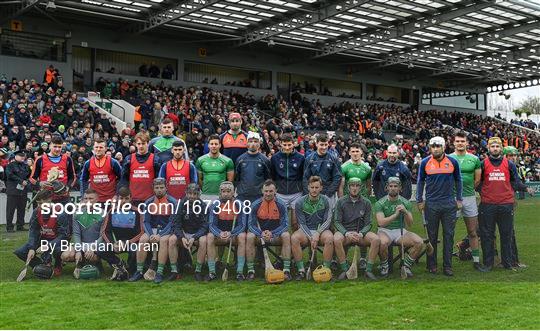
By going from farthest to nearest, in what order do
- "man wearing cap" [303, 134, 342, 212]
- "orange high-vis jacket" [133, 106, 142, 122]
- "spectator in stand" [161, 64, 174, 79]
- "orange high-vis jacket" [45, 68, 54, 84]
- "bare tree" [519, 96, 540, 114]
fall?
"bare tree" [519, 96, 540, 114], "spectator in stand" [161, 64, 174, 79], "orange high-vis jacket" [45, 68, 54, 84], "orange high-vis jacket" [133, 106, 142, 122], "man wearing cap" [303, 134, 342, 212]

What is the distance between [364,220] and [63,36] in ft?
71.6

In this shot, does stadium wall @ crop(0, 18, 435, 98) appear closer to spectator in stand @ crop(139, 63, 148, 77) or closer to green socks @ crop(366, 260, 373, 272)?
spectator in stand @ crop(139, 63, 148, 77)

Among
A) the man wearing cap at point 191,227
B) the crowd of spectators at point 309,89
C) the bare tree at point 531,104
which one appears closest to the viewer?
the man wearing cap at point 191,227

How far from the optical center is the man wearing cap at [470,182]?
8969 mm

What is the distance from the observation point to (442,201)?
8375mm

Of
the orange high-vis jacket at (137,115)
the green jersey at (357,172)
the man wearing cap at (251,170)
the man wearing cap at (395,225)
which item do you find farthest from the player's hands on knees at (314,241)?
the orange high-vis jacket at (137,115)

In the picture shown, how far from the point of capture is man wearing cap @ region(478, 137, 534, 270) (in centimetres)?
880

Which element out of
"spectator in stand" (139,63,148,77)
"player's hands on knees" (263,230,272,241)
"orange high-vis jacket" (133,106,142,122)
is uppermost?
"spectator in stand" (139,63,148,77)

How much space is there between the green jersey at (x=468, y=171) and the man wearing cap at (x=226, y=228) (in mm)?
3635

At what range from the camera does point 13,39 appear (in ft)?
79.8

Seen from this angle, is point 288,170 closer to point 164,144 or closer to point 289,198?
point 289,198

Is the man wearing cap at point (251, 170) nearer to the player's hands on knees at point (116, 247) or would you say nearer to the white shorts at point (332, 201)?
the white shorts at point (332, 201)

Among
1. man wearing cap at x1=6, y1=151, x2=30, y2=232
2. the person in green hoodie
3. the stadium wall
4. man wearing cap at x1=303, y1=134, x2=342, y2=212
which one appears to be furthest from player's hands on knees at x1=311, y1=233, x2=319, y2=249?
the stadium wall

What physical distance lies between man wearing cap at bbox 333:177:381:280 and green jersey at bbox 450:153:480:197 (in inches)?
73.6
